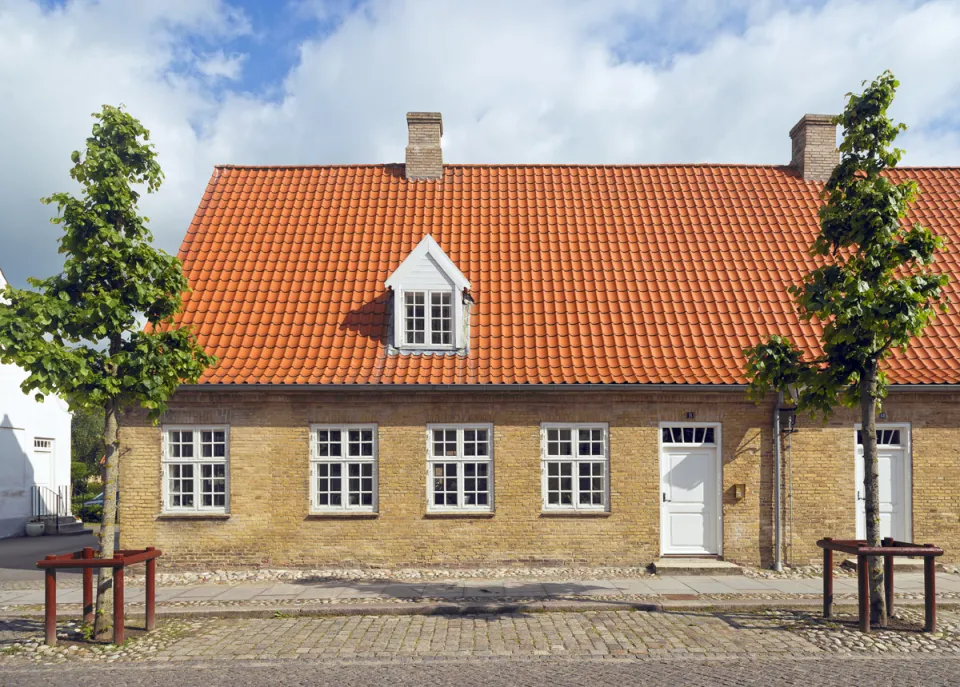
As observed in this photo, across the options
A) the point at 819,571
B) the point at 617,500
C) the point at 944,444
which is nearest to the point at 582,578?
the point at 617,500

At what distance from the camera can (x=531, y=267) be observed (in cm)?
1655

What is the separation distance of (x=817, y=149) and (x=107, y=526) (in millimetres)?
16619

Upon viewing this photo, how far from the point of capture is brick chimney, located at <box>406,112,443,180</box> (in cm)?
1870

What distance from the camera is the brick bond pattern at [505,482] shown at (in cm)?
1427

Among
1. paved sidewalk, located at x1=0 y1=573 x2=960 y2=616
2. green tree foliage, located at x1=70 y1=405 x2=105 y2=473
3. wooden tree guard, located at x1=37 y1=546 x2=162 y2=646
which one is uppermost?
wooden tree guard, located at x1=37 y1=546 x2=162 y2=646

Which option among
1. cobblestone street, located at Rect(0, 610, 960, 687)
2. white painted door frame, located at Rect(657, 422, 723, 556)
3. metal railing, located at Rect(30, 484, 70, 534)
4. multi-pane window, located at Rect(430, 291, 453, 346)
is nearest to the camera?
cobblestone street, located at Rect(0, 610, 960, 687)

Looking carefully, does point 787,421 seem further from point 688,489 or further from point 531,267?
point 531,267

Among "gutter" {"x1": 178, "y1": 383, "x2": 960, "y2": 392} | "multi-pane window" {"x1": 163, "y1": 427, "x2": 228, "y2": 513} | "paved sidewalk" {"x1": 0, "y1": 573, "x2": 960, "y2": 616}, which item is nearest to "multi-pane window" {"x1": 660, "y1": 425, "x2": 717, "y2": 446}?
"gutter" {"x1": 178, "y1": 383, "x2": 960, "y2": 392}

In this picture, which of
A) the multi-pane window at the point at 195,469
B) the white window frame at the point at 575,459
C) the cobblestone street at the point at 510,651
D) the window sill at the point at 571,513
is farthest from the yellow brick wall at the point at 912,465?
the multi-pane window at the point at 195,469

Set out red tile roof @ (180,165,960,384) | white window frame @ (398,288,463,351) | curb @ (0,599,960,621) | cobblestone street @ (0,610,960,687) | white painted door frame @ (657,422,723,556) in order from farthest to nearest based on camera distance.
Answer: white window frame @ (398,288,463,351)
red tile roof @ (180,165,960,384)
white painted door frame @ (657,422,723,556)
curb @ (0,599,960,621)
cobblestone street @ (0,610,960,687)

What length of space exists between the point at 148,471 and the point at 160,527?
100cm

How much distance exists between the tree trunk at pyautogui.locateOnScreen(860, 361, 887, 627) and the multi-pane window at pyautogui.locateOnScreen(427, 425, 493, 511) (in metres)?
6.15

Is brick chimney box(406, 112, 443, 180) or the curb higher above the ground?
brick chimney box(406, 112, 443, 180)

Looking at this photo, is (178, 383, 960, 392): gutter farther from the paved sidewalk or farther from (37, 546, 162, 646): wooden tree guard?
(37, 546, 162, 646): wooden tree guard
